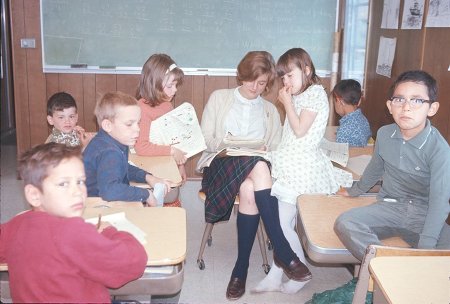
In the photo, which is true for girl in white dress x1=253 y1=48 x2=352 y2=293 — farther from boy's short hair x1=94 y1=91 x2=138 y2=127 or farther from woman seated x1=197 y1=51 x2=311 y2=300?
boy's short hair x1=94 y1=91 x2=138 y2=127

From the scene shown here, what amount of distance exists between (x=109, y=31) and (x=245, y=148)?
228 centimetres

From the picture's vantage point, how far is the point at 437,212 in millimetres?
1792

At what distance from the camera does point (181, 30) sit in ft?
14.7

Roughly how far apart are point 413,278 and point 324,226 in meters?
0.57

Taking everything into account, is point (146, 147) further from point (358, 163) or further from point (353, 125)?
point (353, 125)

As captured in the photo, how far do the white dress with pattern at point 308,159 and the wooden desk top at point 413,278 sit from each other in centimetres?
105

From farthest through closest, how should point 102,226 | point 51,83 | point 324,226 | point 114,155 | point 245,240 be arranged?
1. point 51,83
2. point 245,240
3. point 114,155
4. point 324,226
5. point 102,226

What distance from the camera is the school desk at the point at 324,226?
70.9 inches

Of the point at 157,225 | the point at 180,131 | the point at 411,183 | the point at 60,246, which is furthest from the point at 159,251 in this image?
the point at 180,131

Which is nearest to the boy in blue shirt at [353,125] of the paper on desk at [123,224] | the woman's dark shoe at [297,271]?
the woman's dark shoe at [297,271]

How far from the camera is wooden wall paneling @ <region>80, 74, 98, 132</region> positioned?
448cm

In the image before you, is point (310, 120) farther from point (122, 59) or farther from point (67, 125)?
point (122, 59)

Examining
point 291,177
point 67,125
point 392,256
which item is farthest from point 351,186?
point 67,125

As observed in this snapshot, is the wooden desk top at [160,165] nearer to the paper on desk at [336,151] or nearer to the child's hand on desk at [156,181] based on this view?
the child's hand on desk at [156,181]
